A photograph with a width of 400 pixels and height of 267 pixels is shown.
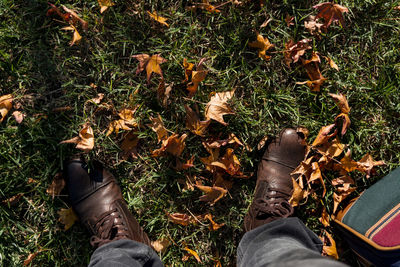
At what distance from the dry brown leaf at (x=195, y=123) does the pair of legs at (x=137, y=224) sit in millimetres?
467

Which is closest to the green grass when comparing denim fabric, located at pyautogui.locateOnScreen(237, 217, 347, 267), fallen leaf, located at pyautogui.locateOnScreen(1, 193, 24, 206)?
fallen leaf, located at pyautogui.locateOnScreen(1, 193, 24, 206)

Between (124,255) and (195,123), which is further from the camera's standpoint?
(195,123)

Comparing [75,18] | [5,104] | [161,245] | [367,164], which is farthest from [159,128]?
[367,164]

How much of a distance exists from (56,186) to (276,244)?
Answer: 56.1 inches

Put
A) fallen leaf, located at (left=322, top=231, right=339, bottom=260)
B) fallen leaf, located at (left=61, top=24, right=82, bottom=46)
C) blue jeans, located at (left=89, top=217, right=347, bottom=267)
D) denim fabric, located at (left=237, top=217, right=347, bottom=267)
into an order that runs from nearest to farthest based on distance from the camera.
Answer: denim fabric, located at (left=237, top=217, right=347, bottom=267)
blue jeans, located at (left=89, top=217, right=347, bottom=267)
fallen leaf, located at (left=61, top=24, right=82, bottom=46)
fallen leaf, located at (left=322, top=231, right=339, bottom=260)

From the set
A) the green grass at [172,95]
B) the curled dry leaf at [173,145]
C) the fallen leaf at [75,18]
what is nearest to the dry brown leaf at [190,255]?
the green grass at [172,95]

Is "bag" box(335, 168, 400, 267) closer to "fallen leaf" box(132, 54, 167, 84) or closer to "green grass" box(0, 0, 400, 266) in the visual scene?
"green grass" box(0, 0, 400, 266)

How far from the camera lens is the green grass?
6.71ft

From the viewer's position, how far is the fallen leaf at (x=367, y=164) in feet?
6.72

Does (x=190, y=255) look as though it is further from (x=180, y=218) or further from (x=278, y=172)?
(x=278, y=172)

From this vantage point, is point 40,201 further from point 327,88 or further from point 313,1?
point 313,1

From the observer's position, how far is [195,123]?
6.61 feet

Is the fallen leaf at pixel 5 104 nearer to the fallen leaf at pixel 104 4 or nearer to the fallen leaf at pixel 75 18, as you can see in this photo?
the fallen leaf at pixel 75 18

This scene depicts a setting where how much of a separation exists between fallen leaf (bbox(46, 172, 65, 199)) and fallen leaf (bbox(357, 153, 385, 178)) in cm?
195
